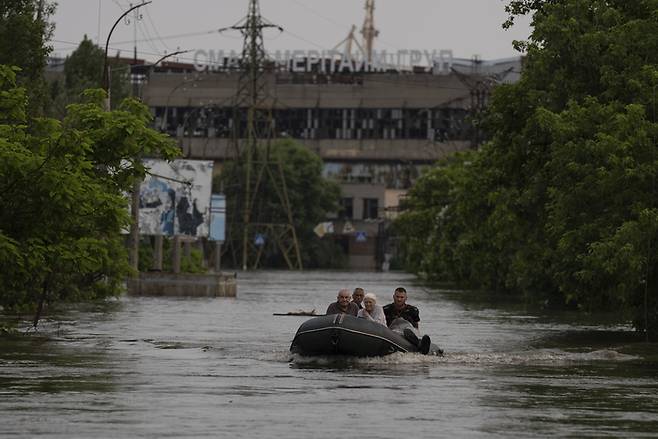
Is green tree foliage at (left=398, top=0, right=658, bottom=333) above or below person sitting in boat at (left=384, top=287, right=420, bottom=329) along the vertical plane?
above

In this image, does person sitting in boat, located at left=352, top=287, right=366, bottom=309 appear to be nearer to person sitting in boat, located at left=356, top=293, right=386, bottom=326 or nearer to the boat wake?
person sitting in boat, located at left=356, top=293, right=386, bottom=326

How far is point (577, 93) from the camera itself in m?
54.3

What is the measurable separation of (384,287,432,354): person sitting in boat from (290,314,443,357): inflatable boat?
3.66 feet

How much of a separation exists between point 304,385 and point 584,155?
1885 cm

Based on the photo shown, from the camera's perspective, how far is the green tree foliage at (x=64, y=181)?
3834cm

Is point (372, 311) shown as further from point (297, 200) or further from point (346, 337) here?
point (297, 200)

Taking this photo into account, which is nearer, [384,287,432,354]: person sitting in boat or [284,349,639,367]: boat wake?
[284,349,639,367]: boat wake

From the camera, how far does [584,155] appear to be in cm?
4825

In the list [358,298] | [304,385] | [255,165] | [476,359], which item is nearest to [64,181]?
[358,298]

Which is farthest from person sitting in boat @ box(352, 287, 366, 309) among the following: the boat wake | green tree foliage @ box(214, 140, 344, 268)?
green tree foliage @ box(214, 140, 344, 268)

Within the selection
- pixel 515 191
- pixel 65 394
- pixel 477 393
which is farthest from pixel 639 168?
pixel 65 394

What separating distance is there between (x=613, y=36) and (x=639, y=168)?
754 centimetres

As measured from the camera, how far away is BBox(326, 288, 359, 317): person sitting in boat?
37.7 metres

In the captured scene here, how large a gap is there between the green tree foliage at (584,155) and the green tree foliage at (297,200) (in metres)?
101
